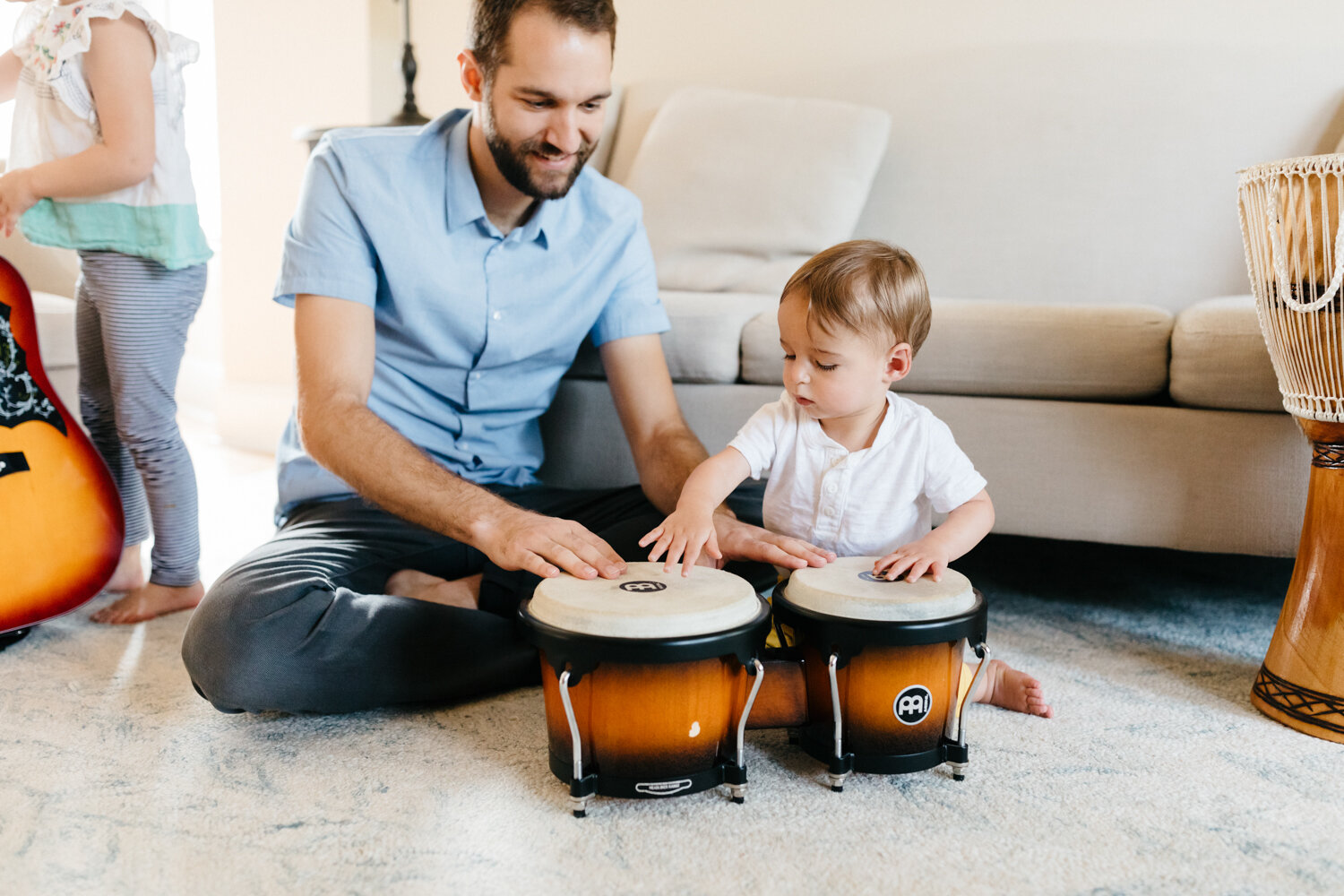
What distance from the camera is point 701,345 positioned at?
6.01ft

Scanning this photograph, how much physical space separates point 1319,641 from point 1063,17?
1728 millimetres

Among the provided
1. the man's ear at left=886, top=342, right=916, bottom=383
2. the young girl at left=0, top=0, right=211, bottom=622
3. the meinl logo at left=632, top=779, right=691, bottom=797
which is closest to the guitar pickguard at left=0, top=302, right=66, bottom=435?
the young girl at left=0, top=0, right=211, bottom=622

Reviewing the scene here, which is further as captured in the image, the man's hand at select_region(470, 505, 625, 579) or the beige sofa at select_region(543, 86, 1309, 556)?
the beige sofa at select_region(543, 86, 1309, 556)

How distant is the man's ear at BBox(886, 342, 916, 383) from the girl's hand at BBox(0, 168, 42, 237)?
134cm

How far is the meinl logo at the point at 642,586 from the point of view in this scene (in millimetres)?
1098

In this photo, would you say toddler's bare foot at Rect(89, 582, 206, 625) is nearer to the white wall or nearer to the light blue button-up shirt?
the light blue button-up shirt

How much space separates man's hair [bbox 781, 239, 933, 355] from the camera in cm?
128

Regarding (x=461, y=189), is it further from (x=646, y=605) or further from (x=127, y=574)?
(x=127, y=574)

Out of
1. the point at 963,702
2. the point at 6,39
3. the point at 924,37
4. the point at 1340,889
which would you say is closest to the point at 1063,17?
the point at 924,37

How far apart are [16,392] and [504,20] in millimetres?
913

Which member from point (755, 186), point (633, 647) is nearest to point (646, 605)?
point (633, 647)

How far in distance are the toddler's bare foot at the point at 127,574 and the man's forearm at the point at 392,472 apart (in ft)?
2.08

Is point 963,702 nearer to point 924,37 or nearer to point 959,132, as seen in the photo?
point 959,132

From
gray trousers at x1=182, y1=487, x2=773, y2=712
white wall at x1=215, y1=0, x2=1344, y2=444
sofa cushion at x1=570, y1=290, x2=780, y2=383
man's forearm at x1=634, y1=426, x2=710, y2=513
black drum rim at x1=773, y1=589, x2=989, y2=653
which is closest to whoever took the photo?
black drum rim at x1=773, y1=589, x2=989, y2=653
